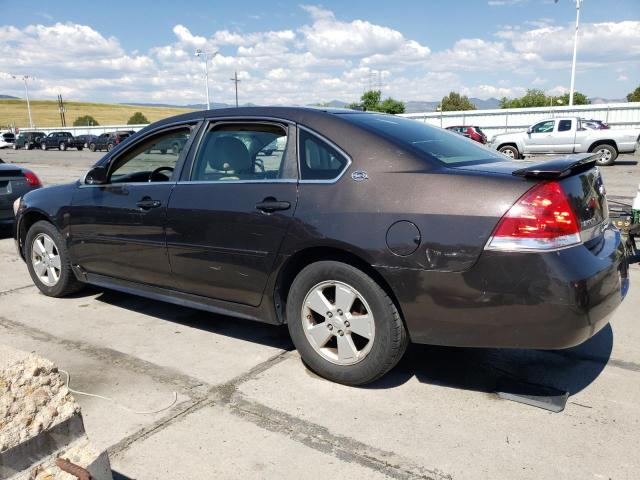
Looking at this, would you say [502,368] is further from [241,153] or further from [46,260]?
[46,260]

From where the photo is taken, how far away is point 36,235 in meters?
5.22

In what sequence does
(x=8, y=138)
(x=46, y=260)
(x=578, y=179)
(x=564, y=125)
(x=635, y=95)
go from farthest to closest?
(x=635, y=95)
(x=8, y=138)
(x=564, y=125)
(x=46, y=260)
(x=578, y=179)

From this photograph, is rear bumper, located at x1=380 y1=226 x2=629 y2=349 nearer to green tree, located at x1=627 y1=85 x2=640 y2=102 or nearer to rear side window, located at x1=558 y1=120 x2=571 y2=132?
rear side window, located at x1=558 y1=120 x2=571 y2=132

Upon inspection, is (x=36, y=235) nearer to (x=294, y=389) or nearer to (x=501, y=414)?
(x=294, y=389)

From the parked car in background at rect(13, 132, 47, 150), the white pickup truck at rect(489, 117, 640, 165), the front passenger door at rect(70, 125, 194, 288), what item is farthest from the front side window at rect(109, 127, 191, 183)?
the parked car in background at rect(13, 132, 47, 150)

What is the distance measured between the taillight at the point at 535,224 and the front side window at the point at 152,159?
2.40m

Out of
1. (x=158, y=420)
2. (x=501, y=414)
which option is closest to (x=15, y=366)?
(x=158, y=420)

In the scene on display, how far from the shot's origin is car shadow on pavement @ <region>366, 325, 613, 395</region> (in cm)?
338

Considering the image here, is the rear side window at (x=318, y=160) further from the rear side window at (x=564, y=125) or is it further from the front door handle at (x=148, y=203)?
the rear side window at (x=564, y=125)

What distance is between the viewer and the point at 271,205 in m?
3.45

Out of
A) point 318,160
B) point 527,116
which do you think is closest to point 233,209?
point 318,160

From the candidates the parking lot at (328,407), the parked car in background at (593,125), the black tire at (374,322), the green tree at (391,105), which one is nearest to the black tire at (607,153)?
the parked car in background at (593,125)

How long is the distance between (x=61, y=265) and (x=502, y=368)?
3.83 m

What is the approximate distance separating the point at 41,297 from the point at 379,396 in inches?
144
